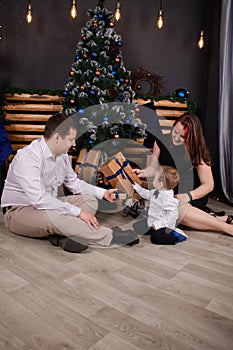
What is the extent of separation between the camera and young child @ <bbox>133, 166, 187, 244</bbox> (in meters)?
2.07

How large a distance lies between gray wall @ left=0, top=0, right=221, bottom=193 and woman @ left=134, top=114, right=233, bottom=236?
179 cm

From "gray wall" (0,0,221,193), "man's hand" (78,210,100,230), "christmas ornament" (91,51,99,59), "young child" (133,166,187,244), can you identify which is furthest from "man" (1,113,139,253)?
"gray wall" (0,0,221,193)

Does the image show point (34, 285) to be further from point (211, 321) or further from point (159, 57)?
point (159, 57)

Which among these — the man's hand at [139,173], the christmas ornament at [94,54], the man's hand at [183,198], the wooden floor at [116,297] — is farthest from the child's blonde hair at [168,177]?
the christmas ornament at [94,54]

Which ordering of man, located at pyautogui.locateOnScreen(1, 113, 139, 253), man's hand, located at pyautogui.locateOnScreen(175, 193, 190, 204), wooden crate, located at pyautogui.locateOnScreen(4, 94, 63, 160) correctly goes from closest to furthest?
man, located at pyautogui.locateOnScreen(1, 113, 139, 253), man's hand, located at pyautogui.locateOnScreen(175, 193, 190, 204), wooden crate, located at pyautogui.locateOnScreen(4, 94, 63, 160)

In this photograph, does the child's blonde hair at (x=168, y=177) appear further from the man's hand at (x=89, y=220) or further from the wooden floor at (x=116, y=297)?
the man's hand at (x=89, y=220)

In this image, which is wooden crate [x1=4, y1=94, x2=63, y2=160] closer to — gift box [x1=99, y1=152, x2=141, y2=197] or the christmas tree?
the christmas tree

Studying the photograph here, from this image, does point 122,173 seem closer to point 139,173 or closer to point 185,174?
point 139,173

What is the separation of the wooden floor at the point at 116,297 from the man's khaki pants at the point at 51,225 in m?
0.07

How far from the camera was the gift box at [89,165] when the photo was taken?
296 centimetres

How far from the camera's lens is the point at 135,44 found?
4449mm

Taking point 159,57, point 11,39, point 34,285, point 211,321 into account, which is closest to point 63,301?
point 34,285

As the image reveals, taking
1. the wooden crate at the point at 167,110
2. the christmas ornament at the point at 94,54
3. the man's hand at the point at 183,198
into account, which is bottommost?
the man's hand at the point at 183,198

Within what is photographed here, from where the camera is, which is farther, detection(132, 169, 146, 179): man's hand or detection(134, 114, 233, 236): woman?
detection(132, 169, 146, 179): man's hand
